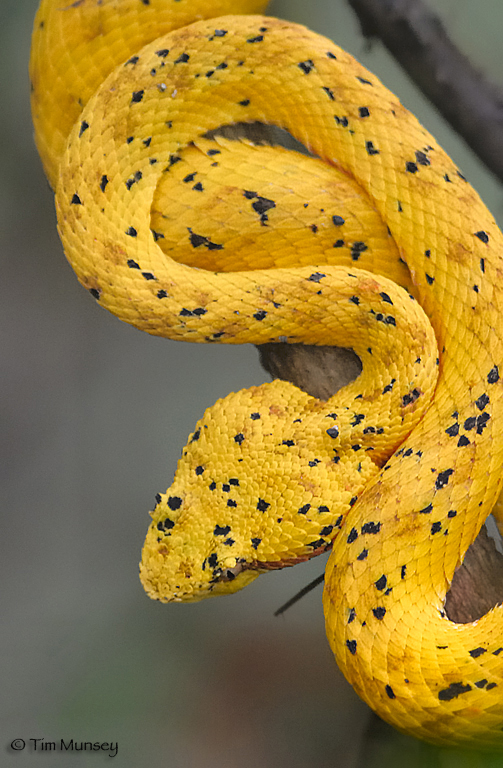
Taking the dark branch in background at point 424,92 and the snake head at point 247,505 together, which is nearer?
the snake head at point 247,505

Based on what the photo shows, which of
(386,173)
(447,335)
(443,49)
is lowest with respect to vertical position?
(447,335)

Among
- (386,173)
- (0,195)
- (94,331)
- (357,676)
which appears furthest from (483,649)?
(0,195)

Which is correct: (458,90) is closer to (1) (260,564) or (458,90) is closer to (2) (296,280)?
(2) (296,280)

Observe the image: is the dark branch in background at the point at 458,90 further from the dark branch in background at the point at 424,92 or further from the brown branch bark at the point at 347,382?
the brown branch bark at the point at 347,382

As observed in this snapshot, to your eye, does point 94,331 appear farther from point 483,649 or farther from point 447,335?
point 483,649

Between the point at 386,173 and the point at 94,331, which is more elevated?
the point at 94,331

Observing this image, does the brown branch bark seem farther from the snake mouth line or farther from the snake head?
the snake mouth line

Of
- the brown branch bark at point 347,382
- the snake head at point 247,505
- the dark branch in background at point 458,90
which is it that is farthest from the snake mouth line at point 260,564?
the dark branch in background at point 458,90

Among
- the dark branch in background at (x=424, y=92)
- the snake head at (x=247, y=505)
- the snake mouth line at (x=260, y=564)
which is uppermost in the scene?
the dark branch in background at (x=424, y=92)
